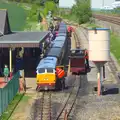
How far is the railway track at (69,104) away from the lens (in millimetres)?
23336

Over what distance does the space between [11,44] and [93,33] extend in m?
7.87

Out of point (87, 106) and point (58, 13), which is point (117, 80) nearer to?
point (87, 106)

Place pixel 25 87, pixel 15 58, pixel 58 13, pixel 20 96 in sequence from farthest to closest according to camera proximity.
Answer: pixel 58 13, pixel 15 58, pixel 25 87, pixel 20 96

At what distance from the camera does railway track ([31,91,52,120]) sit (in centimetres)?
2358

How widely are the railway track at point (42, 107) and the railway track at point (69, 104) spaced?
681 millimetres

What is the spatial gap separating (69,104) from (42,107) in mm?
1873

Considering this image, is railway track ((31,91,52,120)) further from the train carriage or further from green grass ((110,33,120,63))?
green grass ((110,33,120,63))

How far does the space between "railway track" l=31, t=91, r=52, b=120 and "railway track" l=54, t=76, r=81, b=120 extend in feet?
2.23

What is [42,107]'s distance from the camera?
25922 millimetres

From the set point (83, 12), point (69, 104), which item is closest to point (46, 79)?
point (69, 104)

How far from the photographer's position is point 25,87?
1248 inches

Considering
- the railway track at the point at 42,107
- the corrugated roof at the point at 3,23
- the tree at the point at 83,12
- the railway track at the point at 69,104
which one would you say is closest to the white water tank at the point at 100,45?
the railway track at the point at 69,104

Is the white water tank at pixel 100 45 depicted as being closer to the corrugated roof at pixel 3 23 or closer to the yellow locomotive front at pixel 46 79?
the yellow locomotive front at pixel 46 79

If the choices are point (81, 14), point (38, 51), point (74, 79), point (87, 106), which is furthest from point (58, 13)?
point (87, 106)
